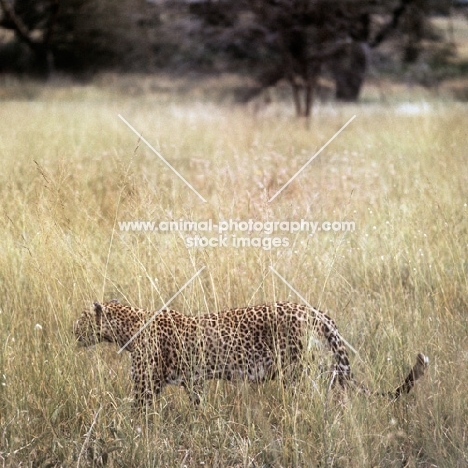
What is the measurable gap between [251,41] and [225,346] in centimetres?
1209

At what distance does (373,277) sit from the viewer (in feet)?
12.7

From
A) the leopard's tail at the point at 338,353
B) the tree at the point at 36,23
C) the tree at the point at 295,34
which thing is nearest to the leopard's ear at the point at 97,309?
the leopard's tail at the point at 338,353

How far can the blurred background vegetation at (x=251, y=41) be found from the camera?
510 inches

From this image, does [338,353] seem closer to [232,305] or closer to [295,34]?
[232,305]

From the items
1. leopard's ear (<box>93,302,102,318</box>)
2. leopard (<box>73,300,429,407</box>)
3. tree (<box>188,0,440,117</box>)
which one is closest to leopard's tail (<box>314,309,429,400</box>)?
leopard (<box>73,300,429,407</box>)

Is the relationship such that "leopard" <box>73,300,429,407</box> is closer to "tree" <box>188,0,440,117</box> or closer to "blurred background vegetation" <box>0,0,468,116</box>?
"tree" <box>188,0,440,117</box>

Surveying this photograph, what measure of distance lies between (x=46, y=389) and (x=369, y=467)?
1.16 m

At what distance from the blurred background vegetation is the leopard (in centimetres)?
904

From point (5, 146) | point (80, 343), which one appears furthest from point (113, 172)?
point (80, 343)

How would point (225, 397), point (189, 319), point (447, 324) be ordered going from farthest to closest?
point (447, 324) < point (189, 319) < point (225, 397)

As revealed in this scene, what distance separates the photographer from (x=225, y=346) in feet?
9.43

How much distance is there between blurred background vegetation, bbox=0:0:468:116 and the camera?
13.0 m

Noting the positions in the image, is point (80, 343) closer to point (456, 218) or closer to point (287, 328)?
point (287, 328)

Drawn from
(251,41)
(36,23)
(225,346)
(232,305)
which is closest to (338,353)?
→ (225,346)
